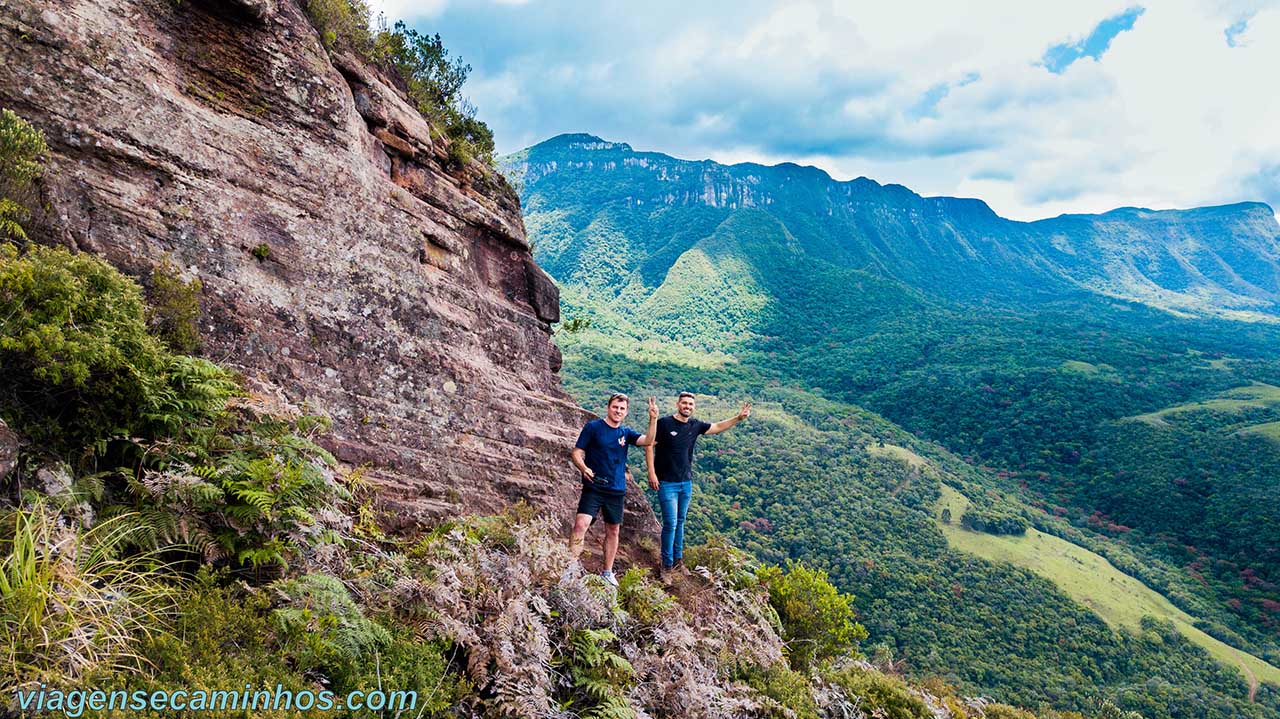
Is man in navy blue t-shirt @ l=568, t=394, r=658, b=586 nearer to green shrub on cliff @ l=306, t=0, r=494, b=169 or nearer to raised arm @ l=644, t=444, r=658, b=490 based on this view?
raised arm @ l=644, t=444, r=658, b=490

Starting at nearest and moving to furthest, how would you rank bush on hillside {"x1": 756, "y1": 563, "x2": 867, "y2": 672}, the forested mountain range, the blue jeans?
the blue jeans → bush on hillside {"x1": 756, "y1": 563, "x2": 867, "y2": 672} → the forested mountain range

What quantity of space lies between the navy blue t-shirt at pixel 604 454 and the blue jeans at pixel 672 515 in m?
1.01

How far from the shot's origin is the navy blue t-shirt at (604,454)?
7.35 m

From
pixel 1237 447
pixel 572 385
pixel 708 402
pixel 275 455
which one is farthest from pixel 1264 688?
pixel 572 385

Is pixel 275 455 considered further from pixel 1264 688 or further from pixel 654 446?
pixel 1264 688

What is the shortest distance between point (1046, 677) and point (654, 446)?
58047 mm

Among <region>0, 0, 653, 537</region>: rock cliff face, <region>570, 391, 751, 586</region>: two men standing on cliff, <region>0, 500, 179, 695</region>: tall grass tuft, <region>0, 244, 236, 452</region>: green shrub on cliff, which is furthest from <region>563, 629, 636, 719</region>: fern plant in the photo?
<region>0, 244, 236, 452</region>: green shrub on cliff

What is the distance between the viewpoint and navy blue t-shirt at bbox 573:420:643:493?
7352 millimetres

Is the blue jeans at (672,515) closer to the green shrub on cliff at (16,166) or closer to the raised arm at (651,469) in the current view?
the raised arm at (651,469)

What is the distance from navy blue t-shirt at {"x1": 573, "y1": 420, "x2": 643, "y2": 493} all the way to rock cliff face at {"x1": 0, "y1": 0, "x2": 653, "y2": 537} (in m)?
2.24

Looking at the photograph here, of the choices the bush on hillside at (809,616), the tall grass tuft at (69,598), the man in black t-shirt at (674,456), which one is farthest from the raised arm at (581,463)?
the bush on hillside at (809,616)

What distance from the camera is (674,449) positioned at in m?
8.14

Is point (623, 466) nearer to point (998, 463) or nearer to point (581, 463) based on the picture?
point (581, 463)

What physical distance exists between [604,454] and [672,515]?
1750 mm
